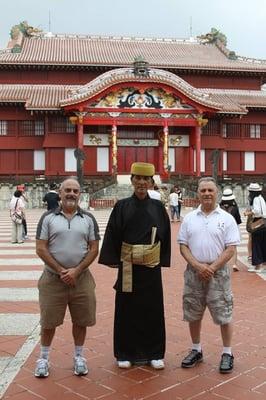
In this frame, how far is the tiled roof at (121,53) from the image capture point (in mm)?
38688

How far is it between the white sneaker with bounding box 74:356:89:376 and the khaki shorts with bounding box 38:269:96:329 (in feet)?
1.05

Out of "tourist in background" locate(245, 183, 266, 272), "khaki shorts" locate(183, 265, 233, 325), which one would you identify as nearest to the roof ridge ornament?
"tourist in background" locate(245, 183, 266, 272)

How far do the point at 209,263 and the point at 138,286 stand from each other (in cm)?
68

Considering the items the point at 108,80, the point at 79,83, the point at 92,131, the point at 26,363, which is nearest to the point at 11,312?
the point at 26,363

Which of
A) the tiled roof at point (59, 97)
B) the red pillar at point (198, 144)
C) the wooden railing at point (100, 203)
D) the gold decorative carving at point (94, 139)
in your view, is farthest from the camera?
the gold decorative carving at point (94, 139)

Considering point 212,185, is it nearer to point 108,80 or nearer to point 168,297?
point 168,297

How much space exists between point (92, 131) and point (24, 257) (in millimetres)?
25866

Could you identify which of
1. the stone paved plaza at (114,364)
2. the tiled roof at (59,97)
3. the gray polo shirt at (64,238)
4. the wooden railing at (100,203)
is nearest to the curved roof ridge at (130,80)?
the tiled roof at (59,97)

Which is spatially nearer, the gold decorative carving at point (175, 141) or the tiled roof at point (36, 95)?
the tiled roof at point (36, 95)

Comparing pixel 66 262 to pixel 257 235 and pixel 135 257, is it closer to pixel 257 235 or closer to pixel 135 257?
pixel 135 257

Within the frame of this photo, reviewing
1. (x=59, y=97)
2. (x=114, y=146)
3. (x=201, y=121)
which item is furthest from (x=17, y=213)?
(x=201, y=121)

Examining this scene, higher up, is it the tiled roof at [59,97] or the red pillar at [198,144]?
the tiled roof at [59,97]

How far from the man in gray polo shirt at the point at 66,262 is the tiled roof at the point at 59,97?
96.1ft

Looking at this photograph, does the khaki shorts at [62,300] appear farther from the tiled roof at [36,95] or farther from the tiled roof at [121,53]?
the tiled roof at [121,53]
